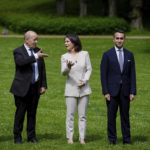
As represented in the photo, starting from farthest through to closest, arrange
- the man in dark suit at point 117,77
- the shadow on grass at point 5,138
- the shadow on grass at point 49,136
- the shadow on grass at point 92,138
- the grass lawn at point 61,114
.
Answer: the shadow on grass at point 49,136 → the shadow on grass at point 92,138 → the shadow on grass at point 5,138 → the grass lawn at point 61,114 → the man in dark suit at point 117,77

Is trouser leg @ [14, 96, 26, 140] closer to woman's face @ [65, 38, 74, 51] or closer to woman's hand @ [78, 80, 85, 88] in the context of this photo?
woman's hand @ [78, 80, 85, 88]

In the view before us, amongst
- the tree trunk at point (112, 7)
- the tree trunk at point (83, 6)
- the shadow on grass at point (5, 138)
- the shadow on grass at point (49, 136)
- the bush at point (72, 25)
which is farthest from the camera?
the tree trunk at point (83, 6)

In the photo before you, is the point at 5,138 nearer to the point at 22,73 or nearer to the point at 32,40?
the point at 22,73

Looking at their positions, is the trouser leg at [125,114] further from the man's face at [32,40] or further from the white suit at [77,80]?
the man's face at [32,40]

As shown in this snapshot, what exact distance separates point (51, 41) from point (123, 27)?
6.65 metres

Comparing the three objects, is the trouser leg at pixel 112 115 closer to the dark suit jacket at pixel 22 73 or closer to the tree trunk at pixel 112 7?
the dark suit jacket at pixel 22 73

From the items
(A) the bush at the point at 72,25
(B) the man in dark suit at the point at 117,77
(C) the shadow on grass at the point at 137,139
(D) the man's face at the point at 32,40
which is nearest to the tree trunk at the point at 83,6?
(A) the bush at the point at 72,25

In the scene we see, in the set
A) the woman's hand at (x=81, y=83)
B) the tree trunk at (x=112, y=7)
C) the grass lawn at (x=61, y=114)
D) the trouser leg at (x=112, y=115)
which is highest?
the tree trunk at (x=112, y=7)

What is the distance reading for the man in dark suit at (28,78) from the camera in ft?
30.6

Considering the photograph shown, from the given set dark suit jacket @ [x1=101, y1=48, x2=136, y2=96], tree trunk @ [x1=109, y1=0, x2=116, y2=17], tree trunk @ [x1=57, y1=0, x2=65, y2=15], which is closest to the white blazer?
dark suit jacket @ [x1=101, y1=48, x2=136, y2=96]

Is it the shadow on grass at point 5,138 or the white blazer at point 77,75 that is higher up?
the white blazer at point 77,75

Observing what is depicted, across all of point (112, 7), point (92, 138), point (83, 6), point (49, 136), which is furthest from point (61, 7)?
point (92, 138)

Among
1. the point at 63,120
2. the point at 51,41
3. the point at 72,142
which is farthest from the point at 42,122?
the point at 51,41

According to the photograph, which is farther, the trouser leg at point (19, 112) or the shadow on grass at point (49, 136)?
the shadow on grass at point (49, 136)
